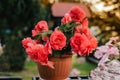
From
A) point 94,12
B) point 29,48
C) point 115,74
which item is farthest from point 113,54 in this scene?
point 94,12

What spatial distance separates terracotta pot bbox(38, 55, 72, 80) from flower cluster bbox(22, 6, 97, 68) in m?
0.04

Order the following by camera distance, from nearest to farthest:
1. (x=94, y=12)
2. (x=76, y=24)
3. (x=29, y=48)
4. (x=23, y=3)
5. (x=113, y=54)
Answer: (x=29, y=48), (x=76, y=24), (x=113, y=54), (x=23, y=3), (x=94, y=12)

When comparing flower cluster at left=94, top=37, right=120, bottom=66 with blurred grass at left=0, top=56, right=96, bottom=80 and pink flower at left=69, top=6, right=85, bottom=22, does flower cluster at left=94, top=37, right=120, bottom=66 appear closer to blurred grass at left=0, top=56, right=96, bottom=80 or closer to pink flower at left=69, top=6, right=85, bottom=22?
pink flower at left=69, top=6, right=85, bottom=22

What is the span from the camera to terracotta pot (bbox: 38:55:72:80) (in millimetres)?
2202

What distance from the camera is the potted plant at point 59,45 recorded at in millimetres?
2125

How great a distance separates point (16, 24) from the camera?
9.52 meters

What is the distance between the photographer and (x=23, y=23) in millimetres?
9453

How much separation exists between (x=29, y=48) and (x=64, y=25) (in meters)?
0.30

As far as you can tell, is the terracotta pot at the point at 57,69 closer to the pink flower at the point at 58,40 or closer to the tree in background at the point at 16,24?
the pink flower at the point at 58,40

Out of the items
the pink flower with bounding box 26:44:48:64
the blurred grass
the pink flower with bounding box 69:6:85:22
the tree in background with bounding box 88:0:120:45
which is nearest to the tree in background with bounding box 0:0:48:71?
the blurred grass

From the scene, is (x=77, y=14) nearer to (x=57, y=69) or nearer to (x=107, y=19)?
(x=57, y=69)

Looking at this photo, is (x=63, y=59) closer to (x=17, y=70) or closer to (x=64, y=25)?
(x=64, y=25)

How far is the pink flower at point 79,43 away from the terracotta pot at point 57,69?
0.10 m

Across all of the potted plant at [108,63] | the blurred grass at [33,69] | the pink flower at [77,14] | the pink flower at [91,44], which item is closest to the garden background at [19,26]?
the blurred grass at [33,69]
